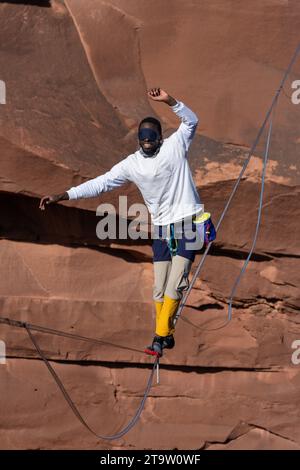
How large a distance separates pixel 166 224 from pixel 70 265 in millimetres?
2493

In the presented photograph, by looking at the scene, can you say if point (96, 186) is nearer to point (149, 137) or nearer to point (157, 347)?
point (149, 137)

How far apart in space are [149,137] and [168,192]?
38cm

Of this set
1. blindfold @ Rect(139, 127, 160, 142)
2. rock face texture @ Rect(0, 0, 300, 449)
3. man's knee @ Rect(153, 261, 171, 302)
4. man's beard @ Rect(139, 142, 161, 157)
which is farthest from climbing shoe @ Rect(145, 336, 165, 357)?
rock face texture @ Rect(0, 0, 300, 449)

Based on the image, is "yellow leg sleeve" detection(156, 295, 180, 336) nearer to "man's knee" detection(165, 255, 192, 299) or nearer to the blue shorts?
"man's knee" detection(165, 255, 192, 299)

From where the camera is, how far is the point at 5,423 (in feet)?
25.4

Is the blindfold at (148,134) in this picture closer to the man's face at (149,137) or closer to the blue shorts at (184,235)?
the man's face at (149,137)

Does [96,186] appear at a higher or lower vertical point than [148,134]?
lower

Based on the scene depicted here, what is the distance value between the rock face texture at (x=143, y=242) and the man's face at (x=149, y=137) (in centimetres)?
174

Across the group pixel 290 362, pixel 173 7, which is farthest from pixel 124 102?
pixel 290 362

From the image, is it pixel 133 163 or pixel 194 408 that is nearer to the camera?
pixel 133 163

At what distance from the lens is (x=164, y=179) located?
16.3ft

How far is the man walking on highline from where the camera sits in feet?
A: 16.1

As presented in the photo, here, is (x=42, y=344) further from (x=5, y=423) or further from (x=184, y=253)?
(x=184, y=253)

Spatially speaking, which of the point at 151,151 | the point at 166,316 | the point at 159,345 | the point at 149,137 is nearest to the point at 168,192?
the point at 151,151
